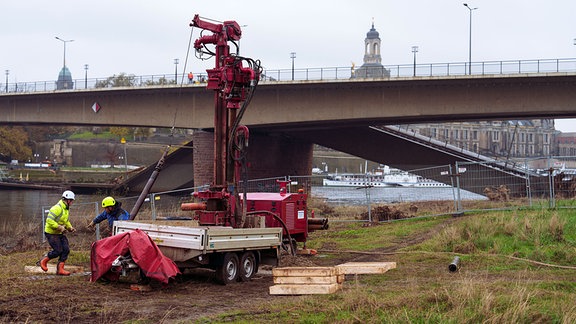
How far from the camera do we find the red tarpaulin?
12.8 meters

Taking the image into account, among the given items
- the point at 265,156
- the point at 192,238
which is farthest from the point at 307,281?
the point at 265,156

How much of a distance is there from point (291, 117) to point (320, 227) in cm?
2667

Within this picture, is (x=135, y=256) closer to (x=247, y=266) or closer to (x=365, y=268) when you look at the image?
(x=247, y=266)

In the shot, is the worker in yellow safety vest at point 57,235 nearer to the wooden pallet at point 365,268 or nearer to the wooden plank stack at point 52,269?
the wooden plank stack at point 52,269

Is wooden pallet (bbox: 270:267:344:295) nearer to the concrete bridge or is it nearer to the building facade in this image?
the concrete bridge

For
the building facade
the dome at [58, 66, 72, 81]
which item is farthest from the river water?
the building facade

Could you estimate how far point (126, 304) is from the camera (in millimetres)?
11133

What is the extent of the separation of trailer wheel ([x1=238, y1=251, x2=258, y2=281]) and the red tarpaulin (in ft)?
5.66

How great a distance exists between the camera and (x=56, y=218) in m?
14.9

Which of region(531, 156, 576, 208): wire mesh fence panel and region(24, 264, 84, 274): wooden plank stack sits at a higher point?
region(531, 156, 576, 208): wire mesh fence panel

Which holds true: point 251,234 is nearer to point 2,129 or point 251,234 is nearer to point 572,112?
point 572,112

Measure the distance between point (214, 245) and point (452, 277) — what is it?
180 inches

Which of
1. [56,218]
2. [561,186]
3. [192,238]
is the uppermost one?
[561,186]

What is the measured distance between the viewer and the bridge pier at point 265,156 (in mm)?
48719
